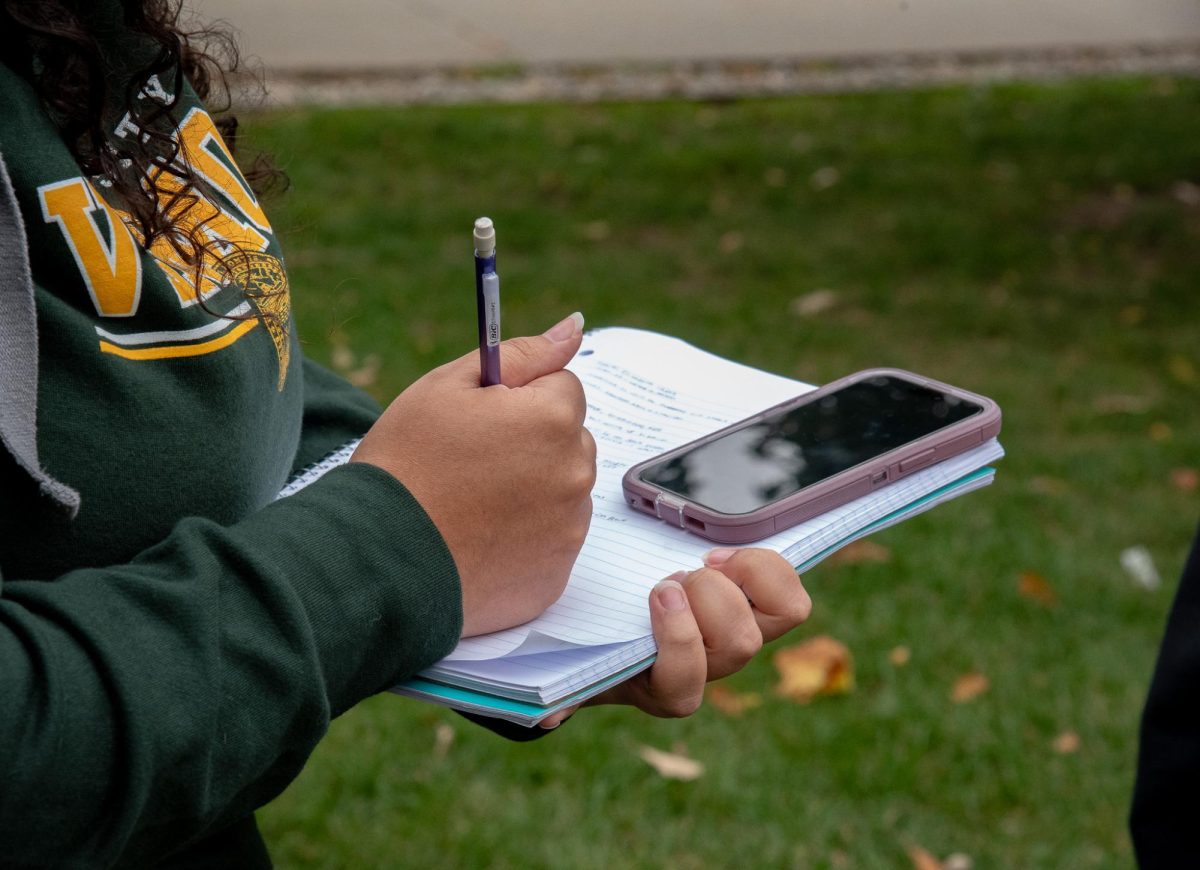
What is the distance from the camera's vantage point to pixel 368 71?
732 cm

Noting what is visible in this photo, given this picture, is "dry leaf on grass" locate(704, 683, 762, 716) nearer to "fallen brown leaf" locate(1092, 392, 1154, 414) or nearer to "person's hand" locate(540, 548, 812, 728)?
"fallen brown leaf" locate(1092, 392, 1154, 414)

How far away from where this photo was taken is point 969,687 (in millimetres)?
3088

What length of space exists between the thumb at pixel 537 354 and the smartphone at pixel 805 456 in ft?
0.65

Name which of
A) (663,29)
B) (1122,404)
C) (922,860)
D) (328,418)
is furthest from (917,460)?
(663,29)

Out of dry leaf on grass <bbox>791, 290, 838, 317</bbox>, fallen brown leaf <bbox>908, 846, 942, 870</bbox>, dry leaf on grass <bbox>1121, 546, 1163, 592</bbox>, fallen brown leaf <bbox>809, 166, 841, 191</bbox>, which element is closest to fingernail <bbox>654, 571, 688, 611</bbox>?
fallen brown leaf <bbox>908, 846, 942, 870</bbox>

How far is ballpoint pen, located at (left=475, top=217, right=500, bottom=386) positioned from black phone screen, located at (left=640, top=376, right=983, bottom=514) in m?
0.26

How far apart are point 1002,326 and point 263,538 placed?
4110mm

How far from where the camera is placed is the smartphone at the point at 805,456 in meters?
1.22

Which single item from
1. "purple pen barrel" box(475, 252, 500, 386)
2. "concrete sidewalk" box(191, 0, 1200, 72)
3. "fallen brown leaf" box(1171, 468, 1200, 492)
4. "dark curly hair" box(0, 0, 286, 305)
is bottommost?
"fallen brown leaf" box(1171, 468, 1200, 492)

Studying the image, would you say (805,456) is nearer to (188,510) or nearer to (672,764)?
(188,510)

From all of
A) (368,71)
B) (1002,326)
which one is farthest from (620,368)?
(368,71)

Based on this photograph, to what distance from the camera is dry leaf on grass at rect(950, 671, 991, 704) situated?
3.06 meters

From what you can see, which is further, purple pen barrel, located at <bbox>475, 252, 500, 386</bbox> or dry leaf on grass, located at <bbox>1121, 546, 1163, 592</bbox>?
dry leaf on grass, located at <bbox>1121, 546, 1163, 592</bbox>

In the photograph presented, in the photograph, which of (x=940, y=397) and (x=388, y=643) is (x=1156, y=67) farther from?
(x=388, y=643)
